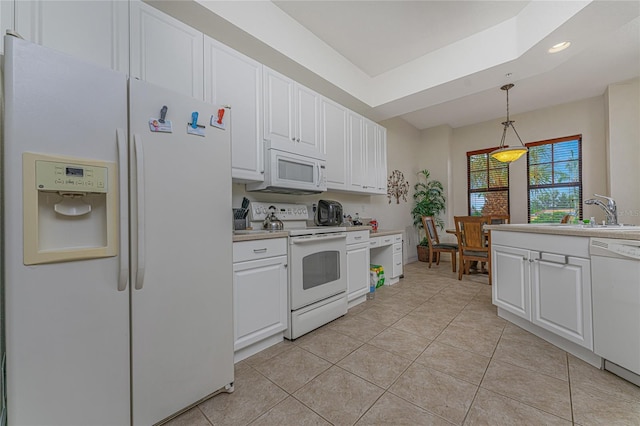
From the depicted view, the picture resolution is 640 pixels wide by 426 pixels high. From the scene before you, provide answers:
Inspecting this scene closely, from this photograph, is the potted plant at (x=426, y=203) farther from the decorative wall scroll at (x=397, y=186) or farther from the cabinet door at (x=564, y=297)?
the cabinet door at (x=564, y=297)

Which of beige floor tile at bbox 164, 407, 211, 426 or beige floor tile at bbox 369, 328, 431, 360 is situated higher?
beige floor tile at bbox 369, 328, 431, 360

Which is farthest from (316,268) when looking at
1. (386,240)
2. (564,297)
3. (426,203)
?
(426,203)

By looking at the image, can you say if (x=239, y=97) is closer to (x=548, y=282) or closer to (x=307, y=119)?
(x=307, y=119)

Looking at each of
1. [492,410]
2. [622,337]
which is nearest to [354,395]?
[492,410]

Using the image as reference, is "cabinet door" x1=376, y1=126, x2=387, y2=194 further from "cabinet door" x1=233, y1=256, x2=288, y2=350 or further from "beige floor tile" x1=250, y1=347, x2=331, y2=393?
"beige floor tile" x1=250, y1=347, x2=331, y2=393

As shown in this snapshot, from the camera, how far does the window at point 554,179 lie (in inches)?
176

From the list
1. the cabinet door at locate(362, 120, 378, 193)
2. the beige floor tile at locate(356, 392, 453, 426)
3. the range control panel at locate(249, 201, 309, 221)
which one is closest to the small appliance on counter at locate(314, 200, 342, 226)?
the range control panel at locate(249, 201, 309, 221)

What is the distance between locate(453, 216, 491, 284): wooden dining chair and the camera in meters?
3.69

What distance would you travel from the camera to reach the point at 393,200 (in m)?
4.96

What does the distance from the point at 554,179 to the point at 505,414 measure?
16.7 feet

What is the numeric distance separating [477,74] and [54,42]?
11.9 ft

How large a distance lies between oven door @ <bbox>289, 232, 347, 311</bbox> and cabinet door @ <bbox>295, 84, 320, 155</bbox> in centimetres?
103

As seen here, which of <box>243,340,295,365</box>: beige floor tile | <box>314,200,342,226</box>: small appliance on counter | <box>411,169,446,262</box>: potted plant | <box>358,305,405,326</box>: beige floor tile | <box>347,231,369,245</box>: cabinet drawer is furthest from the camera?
<box>411,169,446,262</box>: potted plant

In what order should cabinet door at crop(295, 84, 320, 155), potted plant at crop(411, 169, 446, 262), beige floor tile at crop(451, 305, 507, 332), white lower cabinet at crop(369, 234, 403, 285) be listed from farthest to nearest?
potted plant at crop(411, 169, 446, 262) → white lower cabinet at crop(369, 234, 403, 285) → cabinet door at crop(295, 84, 320, 155) → beige floor tile at crop(451, 305, 507, 332)
